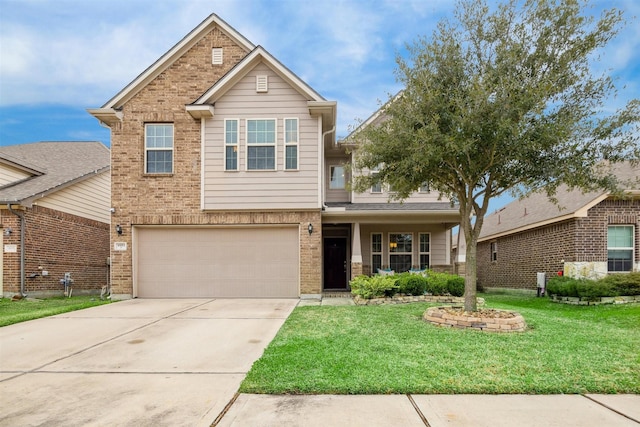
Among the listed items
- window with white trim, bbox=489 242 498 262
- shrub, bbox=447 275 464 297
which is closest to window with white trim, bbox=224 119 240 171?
shrub, bbox=447 275 464 297

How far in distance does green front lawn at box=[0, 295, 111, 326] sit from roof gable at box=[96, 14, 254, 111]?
19.7ft

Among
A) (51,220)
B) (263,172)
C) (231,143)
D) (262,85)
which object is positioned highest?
(262,85)

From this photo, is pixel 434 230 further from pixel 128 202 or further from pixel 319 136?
pixel 128 202

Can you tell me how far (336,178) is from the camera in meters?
15.3

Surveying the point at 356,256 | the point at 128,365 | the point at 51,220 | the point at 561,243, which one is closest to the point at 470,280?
the point at 356,256

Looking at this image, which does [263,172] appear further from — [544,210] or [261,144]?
[544,210]

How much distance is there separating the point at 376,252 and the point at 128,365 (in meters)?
10.9

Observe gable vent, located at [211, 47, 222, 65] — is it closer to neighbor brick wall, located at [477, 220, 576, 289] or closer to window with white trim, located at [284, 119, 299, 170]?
window with white trim, located at [284, 119, 299, 170]

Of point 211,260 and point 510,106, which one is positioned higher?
point 510,106

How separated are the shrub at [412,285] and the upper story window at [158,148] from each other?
7830mm

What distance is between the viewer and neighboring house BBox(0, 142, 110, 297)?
489 inches

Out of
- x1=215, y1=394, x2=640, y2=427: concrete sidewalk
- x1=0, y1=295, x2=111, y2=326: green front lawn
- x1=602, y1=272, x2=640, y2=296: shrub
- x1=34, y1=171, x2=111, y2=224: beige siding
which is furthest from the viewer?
x1=34, y1=171, x2=111, y2=224: beige siding

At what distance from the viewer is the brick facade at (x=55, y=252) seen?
12406 millimetres

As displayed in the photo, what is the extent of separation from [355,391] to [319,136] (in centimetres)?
913
